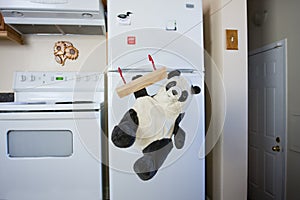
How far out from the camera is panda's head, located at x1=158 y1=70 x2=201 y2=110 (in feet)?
4.21

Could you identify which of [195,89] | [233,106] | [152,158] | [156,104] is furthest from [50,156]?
[233,106]

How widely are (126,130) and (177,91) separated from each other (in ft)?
1.32

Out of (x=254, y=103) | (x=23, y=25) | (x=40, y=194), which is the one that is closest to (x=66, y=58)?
(x=23, y=25)

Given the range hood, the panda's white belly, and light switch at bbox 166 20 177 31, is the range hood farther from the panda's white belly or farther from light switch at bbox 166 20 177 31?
the panda's white belly

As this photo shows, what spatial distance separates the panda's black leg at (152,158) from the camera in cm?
133

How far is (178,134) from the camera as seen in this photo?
137 centimetres

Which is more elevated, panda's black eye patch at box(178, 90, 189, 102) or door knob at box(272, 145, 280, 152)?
panda's black eye patch at box(178, 90, 189, 102)

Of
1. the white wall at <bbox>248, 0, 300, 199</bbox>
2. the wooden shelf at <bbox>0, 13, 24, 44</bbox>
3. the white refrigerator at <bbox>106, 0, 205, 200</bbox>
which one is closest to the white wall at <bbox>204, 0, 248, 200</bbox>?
the white refrigerator at <bbox>106, 0, 205, 200</bbox>

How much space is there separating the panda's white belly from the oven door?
29cm

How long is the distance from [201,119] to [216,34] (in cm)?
70

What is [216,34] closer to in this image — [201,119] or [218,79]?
[218,79]

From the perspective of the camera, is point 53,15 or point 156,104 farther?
point 53,15

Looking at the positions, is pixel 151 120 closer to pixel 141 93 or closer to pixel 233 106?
pixel 141 93

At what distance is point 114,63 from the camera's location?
1380 millimetres
